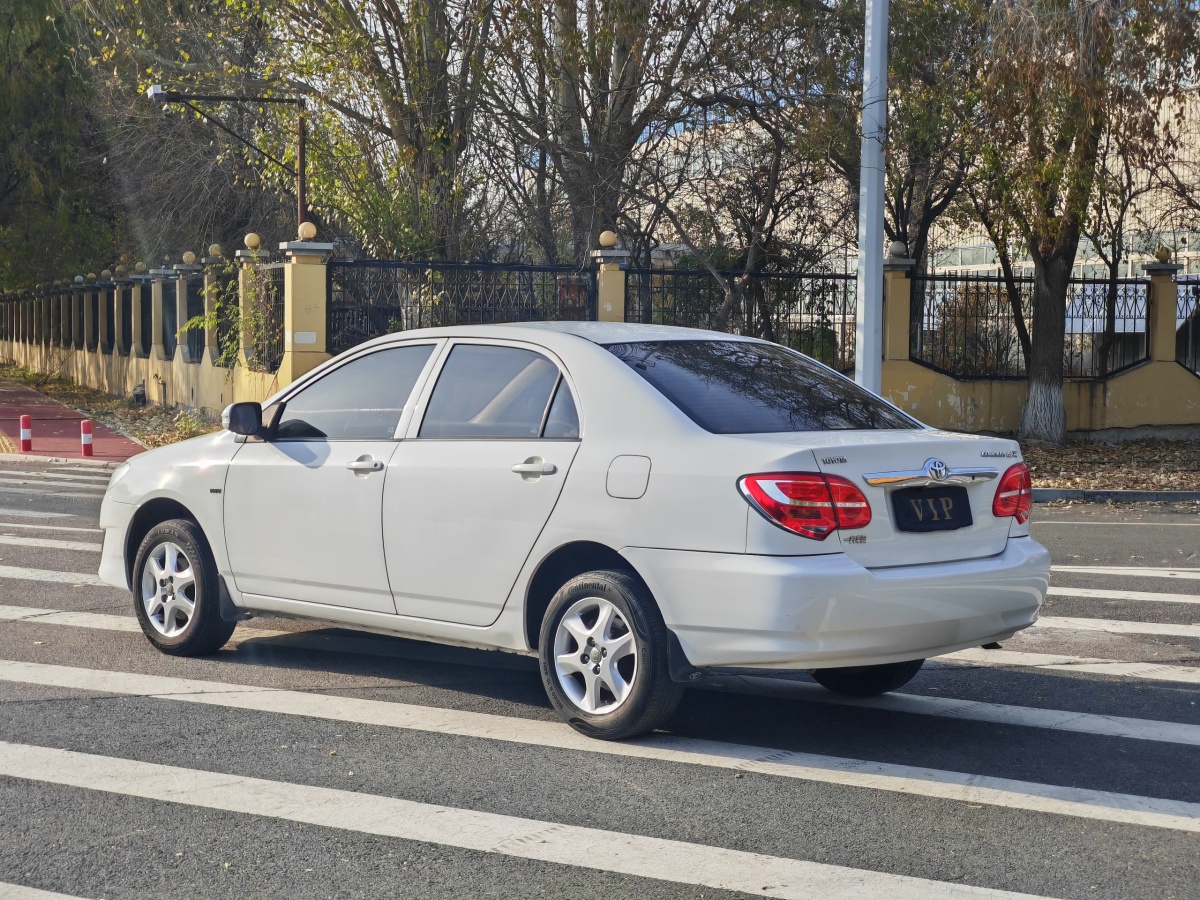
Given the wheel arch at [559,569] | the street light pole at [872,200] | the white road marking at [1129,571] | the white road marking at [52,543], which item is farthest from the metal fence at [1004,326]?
the wheel arch at [559,569]

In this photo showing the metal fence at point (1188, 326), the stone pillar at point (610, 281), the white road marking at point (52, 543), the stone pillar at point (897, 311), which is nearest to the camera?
the white road marking at point (52, 543)

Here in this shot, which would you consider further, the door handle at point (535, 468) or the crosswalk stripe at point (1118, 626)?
the crosswalk stripe at point (1118, 626)

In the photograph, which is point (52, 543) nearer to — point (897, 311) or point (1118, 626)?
point (1118, 626)

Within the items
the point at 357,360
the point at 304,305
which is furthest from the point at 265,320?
the point at 357,360

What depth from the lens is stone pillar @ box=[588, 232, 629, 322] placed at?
2086cm

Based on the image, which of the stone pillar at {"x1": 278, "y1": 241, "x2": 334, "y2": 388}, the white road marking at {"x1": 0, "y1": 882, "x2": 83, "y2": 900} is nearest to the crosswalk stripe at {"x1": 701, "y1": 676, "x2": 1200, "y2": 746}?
the white road marking at {"x1": 0, "y1": 882, "x2": 83, "y2": 900}

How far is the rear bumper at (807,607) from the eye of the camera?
17.1 ft

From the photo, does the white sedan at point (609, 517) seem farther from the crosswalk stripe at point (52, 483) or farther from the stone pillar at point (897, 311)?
the stone pillar at point (897, 311)

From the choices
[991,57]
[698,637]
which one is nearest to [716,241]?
[991,57]

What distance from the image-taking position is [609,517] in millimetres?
5617

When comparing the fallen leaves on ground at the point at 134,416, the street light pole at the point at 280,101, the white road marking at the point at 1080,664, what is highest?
the street light pole at the point at 280,101

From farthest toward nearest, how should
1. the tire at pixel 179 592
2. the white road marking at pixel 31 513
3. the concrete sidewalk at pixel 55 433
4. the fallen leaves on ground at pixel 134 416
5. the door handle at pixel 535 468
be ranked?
the fallen leaves on ground at pixel 134 416 < the concrete sidewalk at pixel 55 433 < the white road marking at pixel 31 513 < the tire at pixel 179 592 < the door handle at pixel 535 468

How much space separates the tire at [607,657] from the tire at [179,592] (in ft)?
6.85

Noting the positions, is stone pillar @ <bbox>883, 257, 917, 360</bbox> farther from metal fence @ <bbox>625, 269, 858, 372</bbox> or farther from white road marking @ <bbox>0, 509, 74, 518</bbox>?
white road marking @ <bbox>0, 509, 74, 518</bbox>
